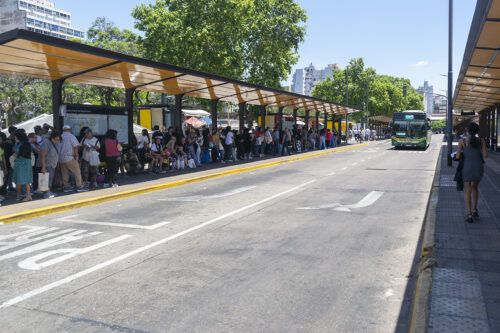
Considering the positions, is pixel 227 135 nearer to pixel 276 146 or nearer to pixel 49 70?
pixel 276 146

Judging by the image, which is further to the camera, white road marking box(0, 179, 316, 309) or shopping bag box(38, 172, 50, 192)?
shopping bag box(38, 172, 50, 192)

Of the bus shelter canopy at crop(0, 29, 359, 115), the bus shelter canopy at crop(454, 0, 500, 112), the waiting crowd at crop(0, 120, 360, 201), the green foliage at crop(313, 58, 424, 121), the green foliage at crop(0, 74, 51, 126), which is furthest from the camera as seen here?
the green foliage at crop(313, 58, 424, 121)

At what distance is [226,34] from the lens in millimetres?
39719

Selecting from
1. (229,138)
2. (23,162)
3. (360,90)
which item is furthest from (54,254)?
(360,90)

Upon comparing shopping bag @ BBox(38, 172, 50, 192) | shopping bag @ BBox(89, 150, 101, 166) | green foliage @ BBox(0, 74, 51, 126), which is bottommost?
shopping bag @ BBox(38, 172, 50, 192)

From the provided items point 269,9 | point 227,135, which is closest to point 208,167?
point 227,135

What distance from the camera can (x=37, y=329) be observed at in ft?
14.0

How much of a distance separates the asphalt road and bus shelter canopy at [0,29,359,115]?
386 cm

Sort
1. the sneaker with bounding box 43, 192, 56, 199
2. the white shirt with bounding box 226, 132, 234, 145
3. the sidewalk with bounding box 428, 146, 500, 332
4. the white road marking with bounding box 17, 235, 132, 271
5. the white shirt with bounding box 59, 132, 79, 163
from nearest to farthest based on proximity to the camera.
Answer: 1. the sidewalk with bounding box 428, 146, 500, 332
2. the white road marking with bounding box 17, 235, 132, 271
3. the sneaker with bounding box 43, 192, 56, 199
4. the white shirt with bounding box 59, 132, 79, 163
5. the white shirt with bounding box 226, 132, 234, 145

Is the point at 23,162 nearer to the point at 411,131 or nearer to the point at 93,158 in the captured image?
the point at 93,158

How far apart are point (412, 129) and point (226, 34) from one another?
16.6 m

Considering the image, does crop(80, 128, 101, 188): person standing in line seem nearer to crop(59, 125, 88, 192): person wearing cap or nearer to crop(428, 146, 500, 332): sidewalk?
crop(59, 125, 88, 192): person wearing cap

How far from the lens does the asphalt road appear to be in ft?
14.9

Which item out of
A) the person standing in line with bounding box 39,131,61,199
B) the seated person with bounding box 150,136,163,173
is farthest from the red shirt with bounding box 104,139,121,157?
the seated person with bounding box 150,136,163,173
